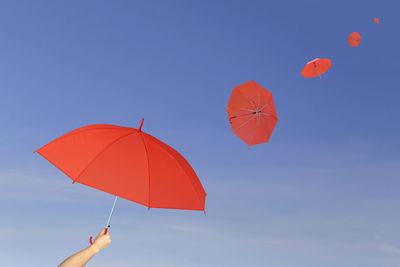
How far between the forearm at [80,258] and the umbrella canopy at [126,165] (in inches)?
35.5

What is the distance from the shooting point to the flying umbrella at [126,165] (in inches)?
179

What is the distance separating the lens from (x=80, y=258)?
11.5 feet

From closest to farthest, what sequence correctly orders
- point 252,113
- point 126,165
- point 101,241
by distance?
point 101,241 < point 126,165 < point 252,113

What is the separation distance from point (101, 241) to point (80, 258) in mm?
313

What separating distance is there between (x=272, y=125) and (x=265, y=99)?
1.01 meters

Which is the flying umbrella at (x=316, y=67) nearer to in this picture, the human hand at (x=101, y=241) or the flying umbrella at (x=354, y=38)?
the flying umbrella at (x=354, y=38)

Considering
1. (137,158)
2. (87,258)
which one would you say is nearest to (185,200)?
(137,158)

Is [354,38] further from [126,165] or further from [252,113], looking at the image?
[126,165]

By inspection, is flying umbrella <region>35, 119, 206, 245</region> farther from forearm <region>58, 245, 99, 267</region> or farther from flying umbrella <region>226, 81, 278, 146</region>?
flying umbrella <region>226, 81, 278, 146</region>

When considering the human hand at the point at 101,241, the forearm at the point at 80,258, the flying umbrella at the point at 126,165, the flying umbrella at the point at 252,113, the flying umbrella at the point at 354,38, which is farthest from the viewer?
the flying umbrella at the point at 354,38

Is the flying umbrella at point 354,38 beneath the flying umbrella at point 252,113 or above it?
above

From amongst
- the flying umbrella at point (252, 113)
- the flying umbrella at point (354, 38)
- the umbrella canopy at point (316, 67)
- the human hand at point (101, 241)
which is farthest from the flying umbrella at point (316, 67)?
the human hand at point (101, 241)

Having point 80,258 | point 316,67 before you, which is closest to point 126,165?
point 80,258

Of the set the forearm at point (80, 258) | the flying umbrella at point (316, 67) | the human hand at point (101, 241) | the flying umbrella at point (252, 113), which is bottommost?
the forearm at point (80, 258)
